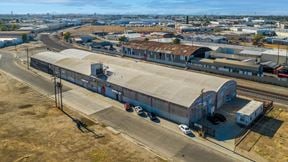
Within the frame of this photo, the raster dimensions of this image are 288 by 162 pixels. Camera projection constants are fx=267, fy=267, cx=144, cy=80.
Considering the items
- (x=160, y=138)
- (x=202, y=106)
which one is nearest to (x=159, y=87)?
(x=202, y=106)

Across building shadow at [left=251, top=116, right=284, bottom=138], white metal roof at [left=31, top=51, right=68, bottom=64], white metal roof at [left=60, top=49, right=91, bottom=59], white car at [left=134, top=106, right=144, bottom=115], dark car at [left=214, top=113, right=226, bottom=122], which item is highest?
white metal roof at [left=60, top=49, right=91, bottom=59]

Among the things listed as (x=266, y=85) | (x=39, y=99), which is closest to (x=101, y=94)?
(x=39, y=99)

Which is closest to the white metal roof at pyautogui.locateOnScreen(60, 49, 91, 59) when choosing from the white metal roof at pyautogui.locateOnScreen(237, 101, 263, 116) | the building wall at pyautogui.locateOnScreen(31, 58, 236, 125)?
the building wall at pyautogui.locateOnScreen(31, 58, 236, 125)

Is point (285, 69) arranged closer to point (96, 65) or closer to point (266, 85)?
point (266, 85)

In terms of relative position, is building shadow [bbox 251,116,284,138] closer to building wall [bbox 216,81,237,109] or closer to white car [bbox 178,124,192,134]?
building wall [bbox 216,81,237,109]

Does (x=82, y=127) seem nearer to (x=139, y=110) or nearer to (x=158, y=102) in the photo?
(x=139, y=110)

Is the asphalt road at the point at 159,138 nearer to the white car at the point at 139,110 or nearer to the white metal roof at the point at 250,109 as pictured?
the white car at the point at 139,110

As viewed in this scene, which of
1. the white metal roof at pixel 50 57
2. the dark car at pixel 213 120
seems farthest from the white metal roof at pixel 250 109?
the white metal roof at pixel 50 57
